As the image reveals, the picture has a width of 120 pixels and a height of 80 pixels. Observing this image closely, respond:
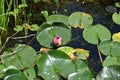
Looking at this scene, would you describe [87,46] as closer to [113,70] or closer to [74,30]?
[74,30]

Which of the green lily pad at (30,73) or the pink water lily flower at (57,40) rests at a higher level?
the pink water lily flower at (57,40)

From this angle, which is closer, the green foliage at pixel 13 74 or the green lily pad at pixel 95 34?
the green foliage at pixel 13 74

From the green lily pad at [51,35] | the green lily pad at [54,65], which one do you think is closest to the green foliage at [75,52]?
the green lily pad at [51,35]

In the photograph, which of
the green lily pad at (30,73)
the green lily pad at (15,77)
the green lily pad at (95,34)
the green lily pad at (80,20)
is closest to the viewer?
the green lily pad at (15,77)

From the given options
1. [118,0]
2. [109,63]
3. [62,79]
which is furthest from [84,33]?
[118,0]

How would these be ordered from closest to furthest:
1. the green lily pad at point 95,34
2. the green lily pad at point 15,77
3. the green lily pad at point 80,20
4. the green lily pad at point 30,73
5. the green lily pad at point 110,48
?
the green lily pad at point 15,77
the green lily pad at point 30,73
the green lily pad at point 110,48
the green lily pad at point 95,34
the green lily pad at point 80,20

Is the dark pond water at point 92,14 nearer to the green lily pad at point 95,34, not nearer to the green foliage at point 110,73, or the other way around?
the green lily pad at point 95,34
